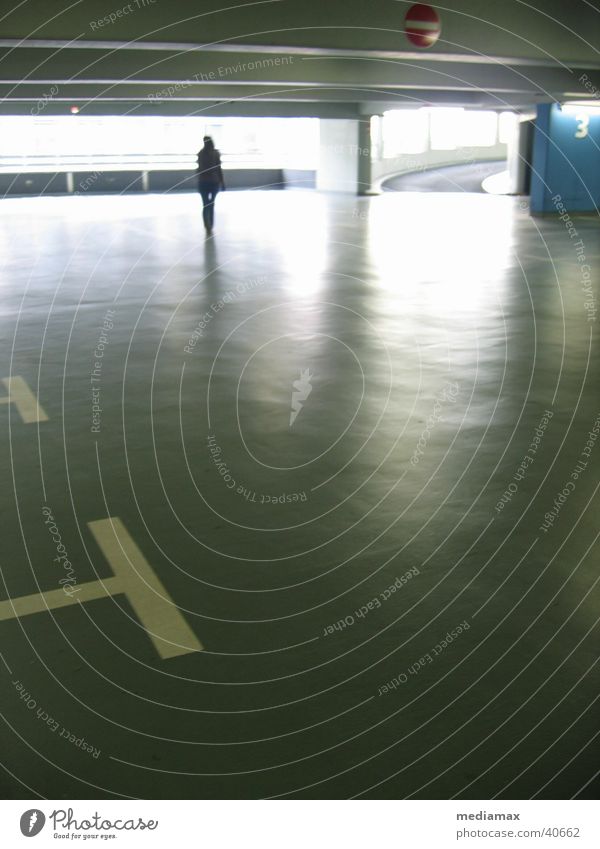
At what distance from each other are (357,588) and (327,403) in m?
2.91

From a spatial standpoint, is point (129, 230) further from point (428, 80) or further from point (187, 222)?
point (428, 80)

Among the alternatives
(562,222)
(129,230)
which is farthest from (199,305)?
(562,222)

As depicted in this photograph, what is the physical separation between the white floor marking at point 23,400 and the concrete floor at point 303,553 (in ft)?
0.18

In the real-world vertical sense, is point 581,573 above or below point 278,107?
below

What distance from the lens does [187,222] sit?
20922 millimetres

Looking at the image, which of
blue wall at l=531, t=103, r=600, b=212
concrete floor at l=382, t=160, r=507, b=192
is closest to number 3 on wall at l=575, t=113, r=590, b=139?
blue wall at l=531, t=103, r=600, b=212

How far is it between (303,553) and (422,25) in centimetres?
654

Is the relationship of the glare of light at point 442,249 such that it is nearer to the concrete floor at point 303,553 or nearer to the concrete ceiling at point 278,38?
the concrete floor at point 303,553

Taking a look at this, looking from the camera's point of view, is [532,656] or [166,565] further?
[166,565]

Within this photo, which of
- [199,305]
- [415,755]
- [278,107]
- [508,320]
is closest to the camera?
[415,755]
